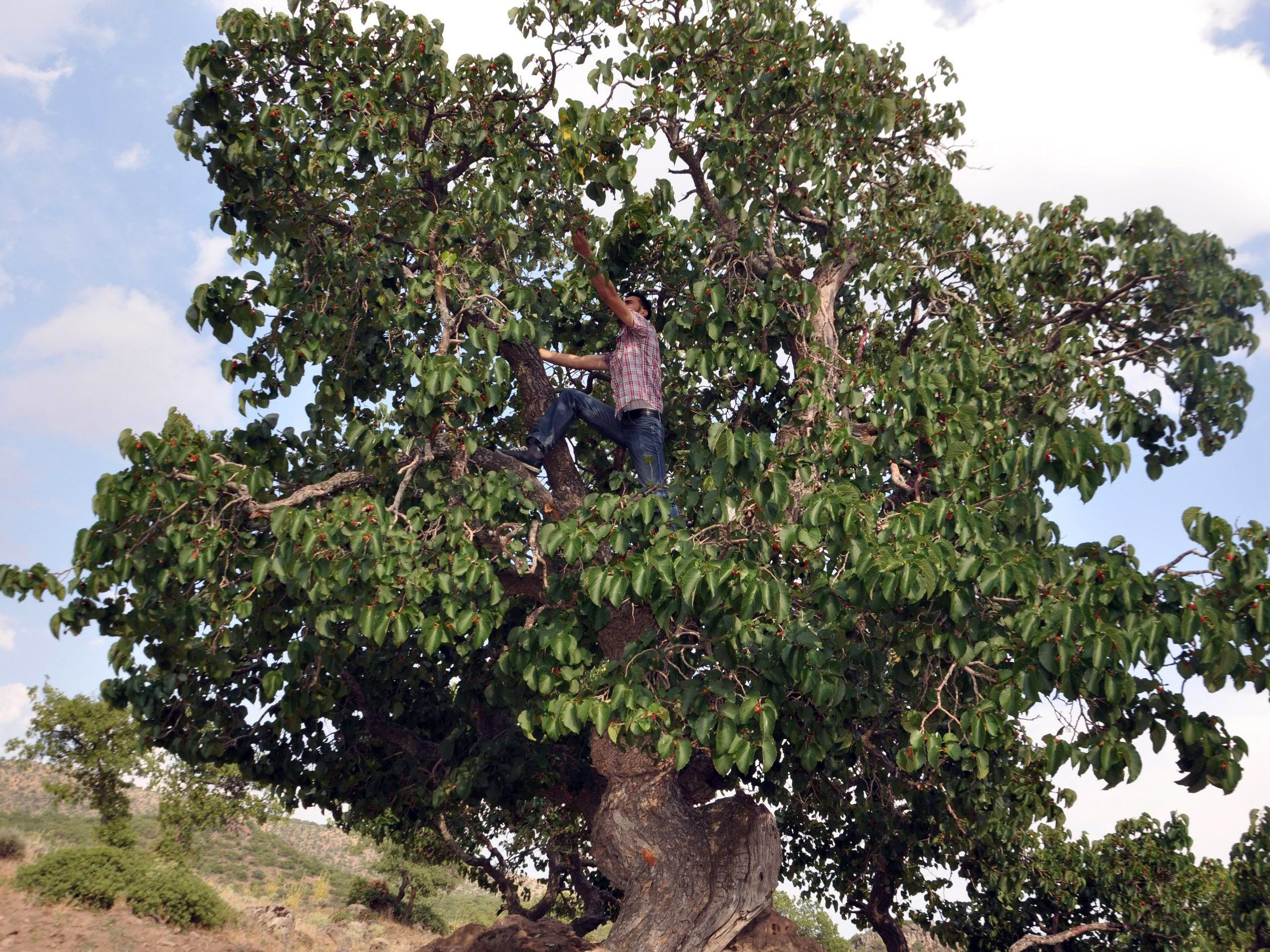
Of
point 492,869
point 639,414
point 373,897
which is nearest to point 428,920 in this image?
point 373,897

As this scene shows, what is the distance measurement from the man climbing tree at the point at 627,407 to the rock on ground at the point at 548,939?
494cm

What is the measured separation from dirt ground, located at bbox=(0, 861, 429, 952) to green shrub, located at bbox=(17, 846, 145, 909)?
148mm

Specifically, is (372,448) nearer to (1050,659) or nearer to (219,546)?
(219,546)

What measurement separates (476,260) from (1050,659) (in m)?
5.54

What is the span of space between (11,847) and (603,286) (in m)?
16.1

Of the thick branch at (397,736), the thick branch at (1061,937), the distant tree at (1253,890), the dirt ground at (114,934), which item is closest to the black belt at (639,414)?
the thick branch at (397,736)

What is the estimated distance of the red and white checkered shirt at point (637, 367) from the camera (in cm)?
888

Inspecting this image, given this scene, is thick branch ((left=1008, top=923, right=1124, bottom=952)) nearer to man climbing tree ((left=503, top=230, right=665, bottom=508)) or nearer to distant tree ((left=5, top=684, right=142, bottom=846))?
man climbing tree ((left=503, top=230, right=665, bottom=508))

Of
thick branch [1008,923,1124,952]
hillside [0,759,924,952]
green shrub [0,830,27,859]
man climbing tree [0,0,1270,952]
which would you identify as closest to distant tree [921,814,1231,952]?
thick branch [1008,923,1124,952]

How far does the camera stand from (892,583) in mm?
5953

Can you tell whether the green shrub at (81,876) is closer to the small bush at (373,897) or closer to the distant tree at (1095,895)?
the small bush at (373,897)

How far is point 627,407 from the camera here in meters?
8.90

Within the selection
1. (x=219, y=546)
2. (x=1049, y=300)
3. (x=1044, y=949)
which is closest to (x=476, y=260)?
(x=219, y=546)

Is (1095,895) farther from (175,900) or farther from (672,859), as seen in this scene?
(175,900)
